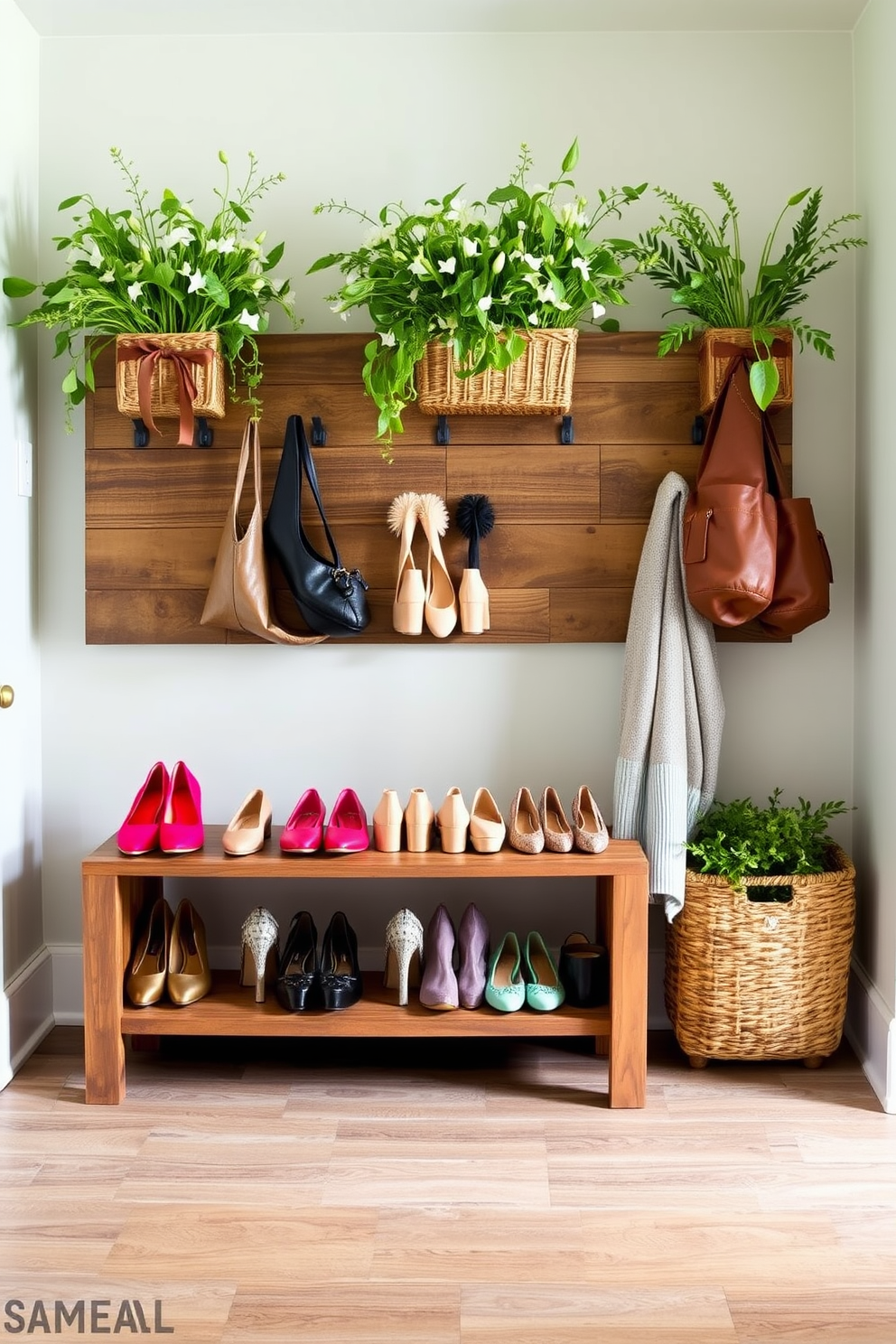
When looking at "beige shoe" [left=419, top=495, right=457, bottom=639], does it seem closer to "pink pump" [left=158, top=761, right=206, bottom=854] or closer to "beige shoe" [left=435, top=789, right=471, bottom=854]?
"beige shoe" [left=435, top=789, right=471, bottom=854]

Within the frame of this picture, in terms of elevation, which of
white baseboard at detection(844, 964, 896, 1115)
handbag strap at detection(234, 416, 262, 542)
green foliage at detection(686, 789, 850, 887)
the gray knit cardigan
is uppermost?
handbag strap at detection(234, 416, 262, 542)

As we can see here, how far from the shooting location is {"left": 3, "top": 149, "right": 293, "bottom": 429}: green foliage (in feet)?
7.40

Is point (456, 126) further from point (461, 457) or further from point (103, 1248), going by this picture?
point (103, 1248)

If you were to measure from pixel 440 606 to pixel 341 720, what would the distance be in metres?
0.40

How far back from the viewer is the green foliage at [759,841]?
2.32 metres

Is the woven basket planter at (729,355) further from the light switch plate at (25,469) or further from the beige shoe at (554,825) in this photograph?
the light switch plate at (25,469)

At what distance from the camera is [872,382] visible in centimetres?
241

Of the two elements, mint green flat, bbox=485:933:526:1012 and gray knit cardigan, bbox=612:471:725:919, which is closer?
mint green flat, bbox=485:933:526:1012

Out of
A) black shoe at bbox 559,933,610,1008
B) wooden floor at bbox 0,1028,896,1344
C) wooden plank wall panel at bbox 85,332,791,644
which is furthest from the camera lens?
wooden plank wall panel at bbox 85,332,791,644

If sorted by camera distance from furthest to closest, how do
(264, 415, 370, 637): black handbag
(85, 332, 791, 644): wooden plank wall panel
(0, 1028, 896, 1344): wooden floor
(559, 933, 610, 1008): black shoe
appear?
(85, 332, 791, 644): wooden plank wall panel → (264, 415, 370, 637): black handbag → (559, 933, 610, 1008): black shoe → (0, 1028, 896, 1344): wooden floor

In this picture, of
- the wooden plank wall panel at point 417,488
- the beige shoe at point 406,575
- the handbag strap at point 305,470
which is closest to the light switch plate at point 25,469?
the wooden plank wall panel at point 417,488

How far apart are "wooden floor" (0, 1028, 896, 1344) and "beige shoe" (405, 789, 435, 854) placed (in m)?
0.54

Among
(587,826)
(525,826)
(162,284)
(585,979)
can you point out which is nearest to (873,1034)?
(585,979)

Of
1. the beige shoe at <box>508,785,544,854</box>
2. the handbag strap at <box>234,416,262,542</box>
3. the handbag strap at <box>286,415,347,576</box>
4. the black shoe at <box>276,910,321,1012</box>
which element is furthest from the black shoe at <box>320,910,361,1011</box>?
the handbag strap at <box>234,416,262,542</box>
